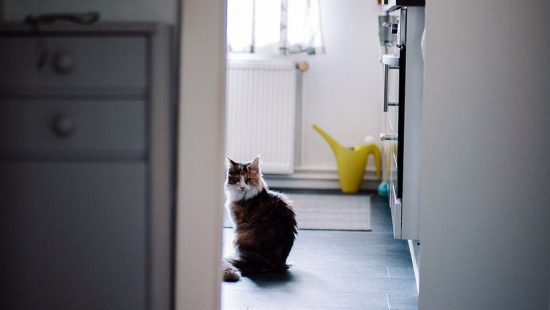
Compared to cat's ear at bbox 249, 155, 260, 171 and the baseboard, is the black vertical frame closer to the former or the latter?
cat's ear at bbox 249, 155, 260, 171

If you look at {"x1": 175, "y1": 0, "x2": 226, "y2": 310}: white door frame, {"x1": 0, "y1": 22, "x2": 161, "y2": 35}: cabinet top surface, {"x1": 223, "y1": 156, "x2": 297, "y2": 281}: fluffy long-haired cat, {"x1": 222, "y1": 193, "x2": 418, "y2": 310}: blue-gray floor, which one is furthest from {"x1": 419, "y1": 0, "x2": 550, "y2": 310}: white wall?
{"x1": 223, "y1": 156, "x2": 297, "y2": 281}: fluffy long-haired cat

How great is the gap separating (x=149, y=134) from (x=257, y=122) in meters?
3.38

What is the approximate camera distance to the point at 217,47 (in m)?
1.39

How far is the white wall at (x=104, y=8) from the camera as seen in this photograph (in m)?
1.40

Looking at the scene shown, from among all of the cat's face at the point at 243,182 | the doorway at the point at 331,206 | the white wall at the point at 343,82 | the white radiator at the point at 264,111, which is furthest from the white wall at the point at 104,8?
the white wall at the point at 343,82

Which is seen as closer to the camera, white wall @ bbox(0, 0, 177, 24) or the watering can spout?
white wall @ bbox(0, 0, 177, 24)

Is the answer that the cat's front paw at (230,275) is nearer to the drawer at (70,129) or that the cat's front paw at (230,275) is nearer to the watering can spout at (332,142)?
the drawer at (70,129)

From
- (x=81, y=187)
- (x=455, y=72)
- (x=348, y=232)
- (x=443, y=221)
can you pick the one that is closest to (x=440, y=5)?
(x=455, y=72)

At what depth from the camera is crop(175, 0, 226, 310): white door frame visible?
1385 millimetres

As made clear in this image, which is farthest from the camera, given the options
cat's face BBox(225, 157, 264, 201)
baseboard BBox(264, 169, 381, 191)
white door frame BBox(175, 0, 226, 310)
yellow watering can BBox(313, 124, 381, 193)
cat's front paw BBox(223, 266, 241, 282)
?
baseboard BBox(264, 169, 381, 191)

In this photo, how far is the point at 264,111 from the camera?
4.75m

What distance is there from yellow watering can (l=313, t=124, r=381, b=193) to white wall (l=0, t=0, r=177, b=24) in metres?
3.33

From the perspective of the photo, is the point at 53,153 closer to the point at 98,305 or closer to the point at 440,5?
the point at 98,305

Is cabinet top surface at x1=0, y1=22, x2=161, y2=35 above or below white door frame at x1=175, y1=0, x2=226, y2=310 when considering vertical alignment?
above
